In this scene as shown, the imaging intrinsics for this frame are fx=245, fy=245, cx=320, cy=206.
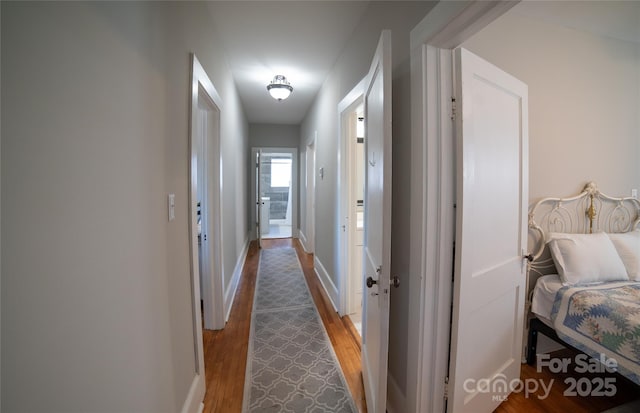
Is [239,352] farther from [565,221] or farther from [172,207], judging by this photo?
[565,221]

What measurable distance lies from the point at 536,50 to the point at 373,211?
6.25 ft

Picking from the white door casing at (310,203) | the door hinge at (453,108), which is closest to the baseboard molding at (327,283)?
the white door casing at (310,203)

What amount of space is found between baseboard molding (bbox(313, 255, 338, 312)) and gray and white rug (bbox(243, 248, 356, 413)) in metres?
0.24

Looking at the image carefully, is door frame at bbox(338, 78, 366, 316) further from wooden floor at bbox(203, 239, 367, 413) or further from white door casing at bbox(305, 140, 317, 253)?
white door casing at bbox(305, 140, 317, 253)

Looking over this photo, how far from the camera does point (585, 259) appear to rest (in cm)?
178

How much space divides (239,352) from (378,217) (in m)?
1.67

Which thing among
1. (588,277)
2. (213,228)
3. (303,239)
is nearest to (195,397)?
(213,228)

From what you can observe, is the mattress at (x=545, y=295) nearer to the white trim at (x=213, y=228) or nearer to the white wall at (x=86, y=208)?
the white wall at (x=86, y=208)

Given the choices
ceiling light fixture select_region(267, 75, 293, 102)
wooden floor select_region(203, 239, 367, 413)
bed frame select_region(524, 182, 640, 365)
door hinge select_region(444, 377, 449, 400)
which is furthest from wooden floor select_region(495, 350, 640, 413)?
ceiling light fixture select_region(267, 75, 293, 102)

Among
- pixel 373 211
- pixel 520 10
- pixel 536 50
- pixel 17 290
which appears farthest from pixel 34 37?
pixel 536 50

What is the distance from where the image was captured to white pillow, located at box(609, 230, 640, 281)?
1847mm

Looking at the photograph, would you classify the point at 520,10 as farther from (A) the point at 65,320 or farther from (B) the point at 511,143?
(A) the point at 65,320

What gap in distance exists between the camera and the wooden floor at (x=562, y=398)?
60.9 inches

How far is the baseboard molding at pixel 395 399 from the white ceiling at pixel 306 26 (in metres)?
2.55
